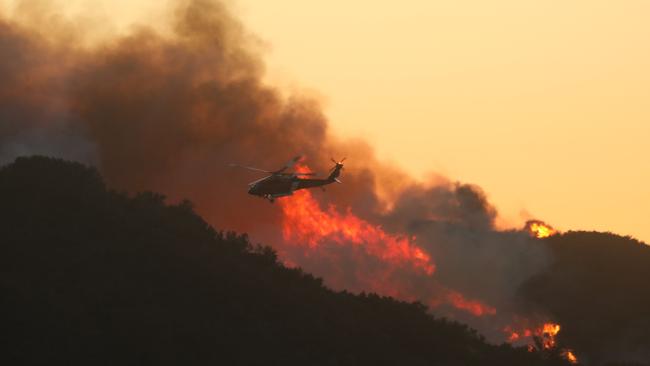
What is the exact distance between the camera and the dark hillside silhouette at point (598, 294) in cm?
15862

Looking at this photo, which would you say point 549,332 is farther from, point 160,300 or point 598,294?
point 160,300

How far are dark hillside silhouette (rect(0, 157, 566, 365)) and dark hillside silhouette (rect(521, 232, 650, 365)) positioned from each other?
32.3 meters

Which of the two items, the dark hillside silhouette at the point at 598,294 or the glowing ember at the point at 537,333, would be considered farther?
the dark hillside silhouette at the point at 598,294

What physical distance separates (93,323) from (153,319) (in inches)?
203

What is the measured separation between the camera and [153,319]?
10438 cm

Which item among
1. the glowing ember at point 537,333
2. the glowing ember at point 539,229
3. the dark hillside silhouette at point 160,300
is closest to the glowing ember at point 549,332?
the glowing ember at point 537,333

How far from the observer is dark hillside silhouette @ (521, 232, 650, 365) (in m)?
159

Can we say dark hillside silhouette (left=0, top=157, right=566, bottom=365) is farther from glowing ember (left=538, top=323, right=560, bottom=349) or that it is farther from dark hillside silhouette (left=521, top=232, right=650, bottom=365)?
dark hillside silhouette (left=521, top=232, right=650, bottom=365)

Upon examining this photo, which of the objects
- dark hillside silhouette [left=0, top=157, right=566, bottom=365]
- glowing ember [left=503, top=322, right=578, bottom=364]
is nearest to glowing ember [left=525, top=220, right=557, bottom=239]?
glowing ember [left=503, top=322, right=578, bottom=364]

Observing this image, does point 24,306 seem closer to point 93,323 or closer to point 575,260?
point 93,323

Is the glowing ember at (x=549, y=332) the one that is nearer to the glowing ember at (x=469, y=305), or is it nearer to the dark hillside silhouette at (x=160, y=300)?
the glowing ember at (x=469, y=305)

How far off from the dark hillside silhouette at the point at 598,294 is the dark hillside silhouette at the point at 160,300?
3234 centimetres

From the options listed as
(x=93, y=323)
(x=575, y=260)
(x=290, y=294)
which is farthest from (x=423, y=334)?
(x=575, y=260)

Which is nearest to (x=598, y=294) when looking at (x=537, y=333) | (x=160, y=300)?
(x=537, y=333)
